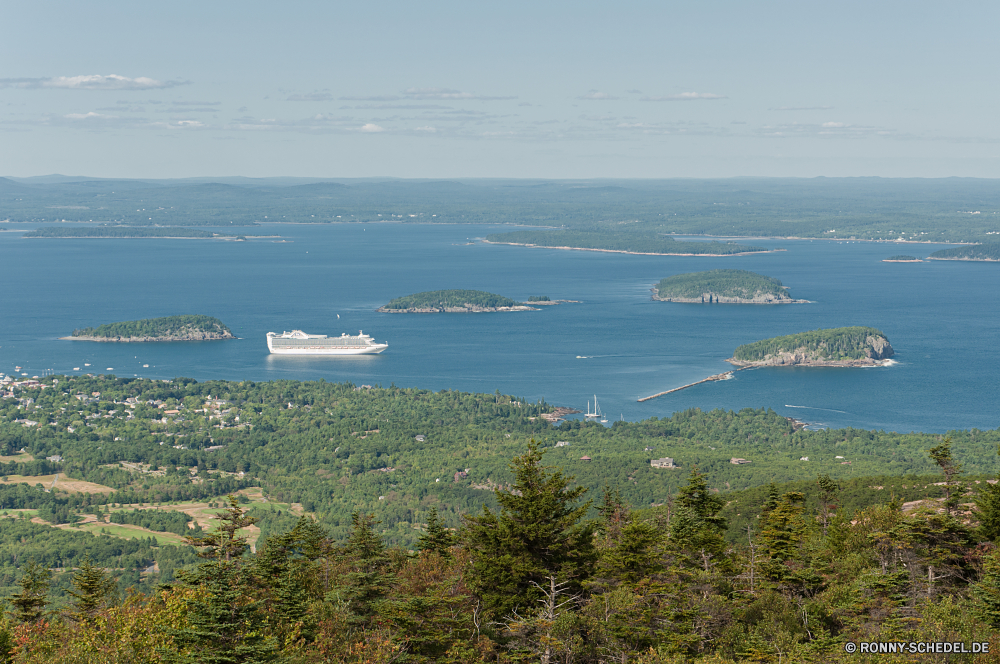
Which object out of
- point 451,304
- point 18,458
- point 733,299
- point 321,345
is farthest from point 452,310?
point 18,458

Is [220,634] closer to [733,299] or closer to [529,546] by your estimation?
[529,546]

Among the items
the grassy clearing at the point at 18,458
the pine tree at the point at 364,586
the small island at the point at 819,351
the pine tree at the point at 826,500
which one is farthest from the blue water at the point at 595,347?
the pine tree at the point at 364,586

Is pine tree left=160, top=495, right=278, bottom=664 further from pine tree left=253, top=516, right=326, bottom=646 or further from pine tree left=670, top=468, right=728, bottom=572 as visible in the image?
pine tree left=670, top=468, right=728, bottom=572

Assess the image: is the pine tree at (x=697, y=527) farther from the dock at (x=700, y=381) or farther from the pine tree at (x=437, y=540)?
the dock at (x=700, y=381)

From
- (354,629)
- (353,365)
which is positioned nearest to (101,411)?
(353,365)

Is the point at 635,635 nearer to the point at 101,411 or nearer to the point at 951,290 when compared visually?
the point at 101,411

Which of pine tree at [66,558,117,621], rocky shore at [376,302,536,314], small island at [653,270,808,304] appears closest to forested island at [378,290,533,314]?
rocky shore at [376,302,536,314]

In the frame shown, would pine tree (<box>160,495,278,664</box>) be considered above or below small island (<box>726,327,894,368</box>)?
above
